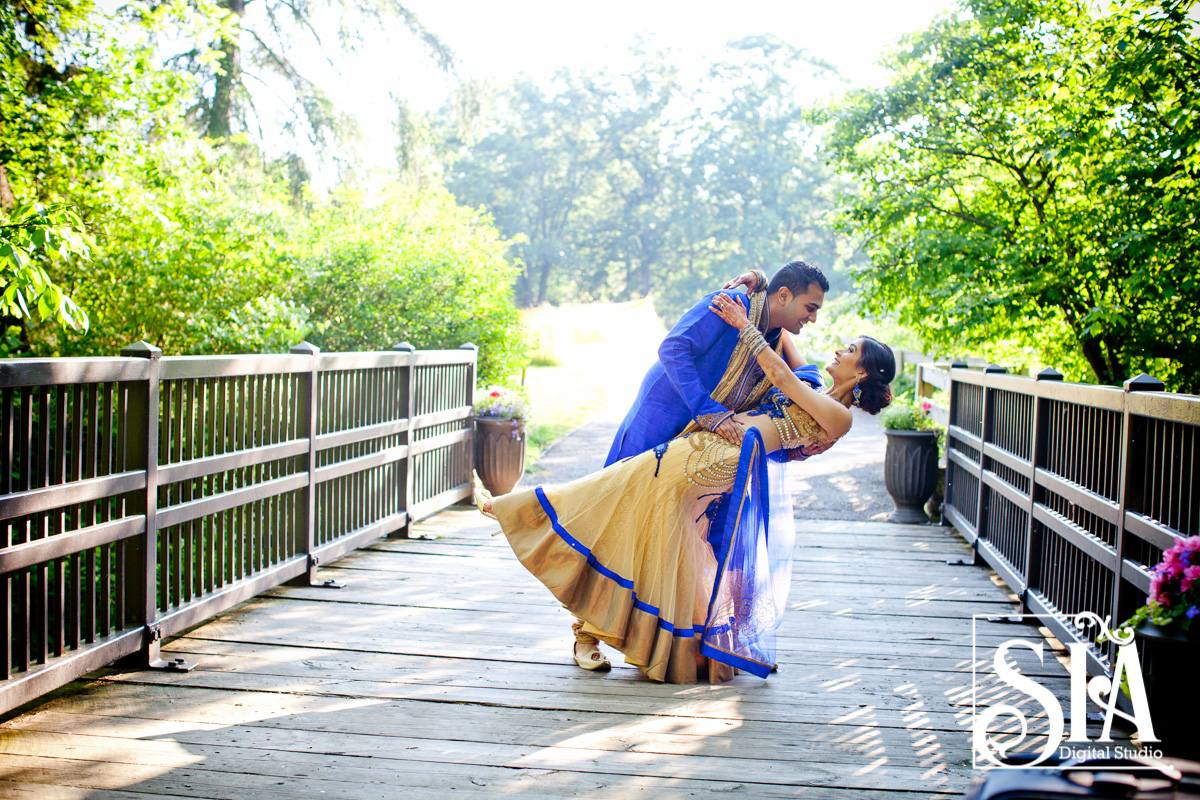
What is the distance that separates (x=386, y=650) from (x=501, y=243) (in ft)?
21.5

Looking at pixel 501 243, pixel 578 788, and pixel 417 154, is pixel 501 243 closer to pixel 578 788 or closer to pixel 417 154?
pixel 417 154

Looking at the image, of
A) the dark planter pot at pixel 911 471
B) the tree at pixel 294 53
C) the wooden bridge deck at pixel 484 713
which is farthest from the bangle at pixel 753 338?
the tree at pixel 294 53

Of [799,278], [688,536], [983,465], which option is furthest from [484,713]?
[983,465]

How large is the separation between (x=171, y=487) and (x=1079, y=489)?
12.3ft

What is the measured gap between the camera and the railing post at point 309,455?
14.9 feet

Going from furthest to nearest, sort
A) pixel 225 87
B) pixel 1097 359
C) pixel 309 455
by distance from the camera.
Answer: pixel 225 87, pixel 1097 359, pixel 309 455

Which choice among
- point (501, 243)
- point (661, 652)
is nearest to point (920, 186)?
point (501, 243)

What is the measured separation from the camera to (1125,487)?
317cm

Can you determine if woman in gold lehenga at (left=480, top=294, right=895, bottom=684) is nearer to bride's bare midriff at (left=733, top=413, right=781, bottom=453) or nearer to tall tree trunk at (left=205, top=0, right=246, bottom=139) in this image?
bride's bare midriff at (left=733, top=413, right=781, bottom=453)

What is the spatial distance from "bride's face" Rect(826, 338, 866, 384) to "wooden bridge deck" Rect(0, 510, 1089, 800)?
119cm

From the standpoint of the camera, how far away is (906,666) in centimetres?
365

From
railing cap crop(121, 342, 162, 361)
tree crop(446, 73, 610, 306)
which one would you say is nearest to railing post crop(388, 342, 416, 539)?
railing cap crop(121, 342, 162, 361)

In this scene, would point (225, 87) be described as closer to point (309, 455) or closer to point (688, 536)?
Answer: point (309, 455)

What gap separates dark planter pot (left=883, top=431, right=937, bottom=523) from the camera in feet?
22.7
